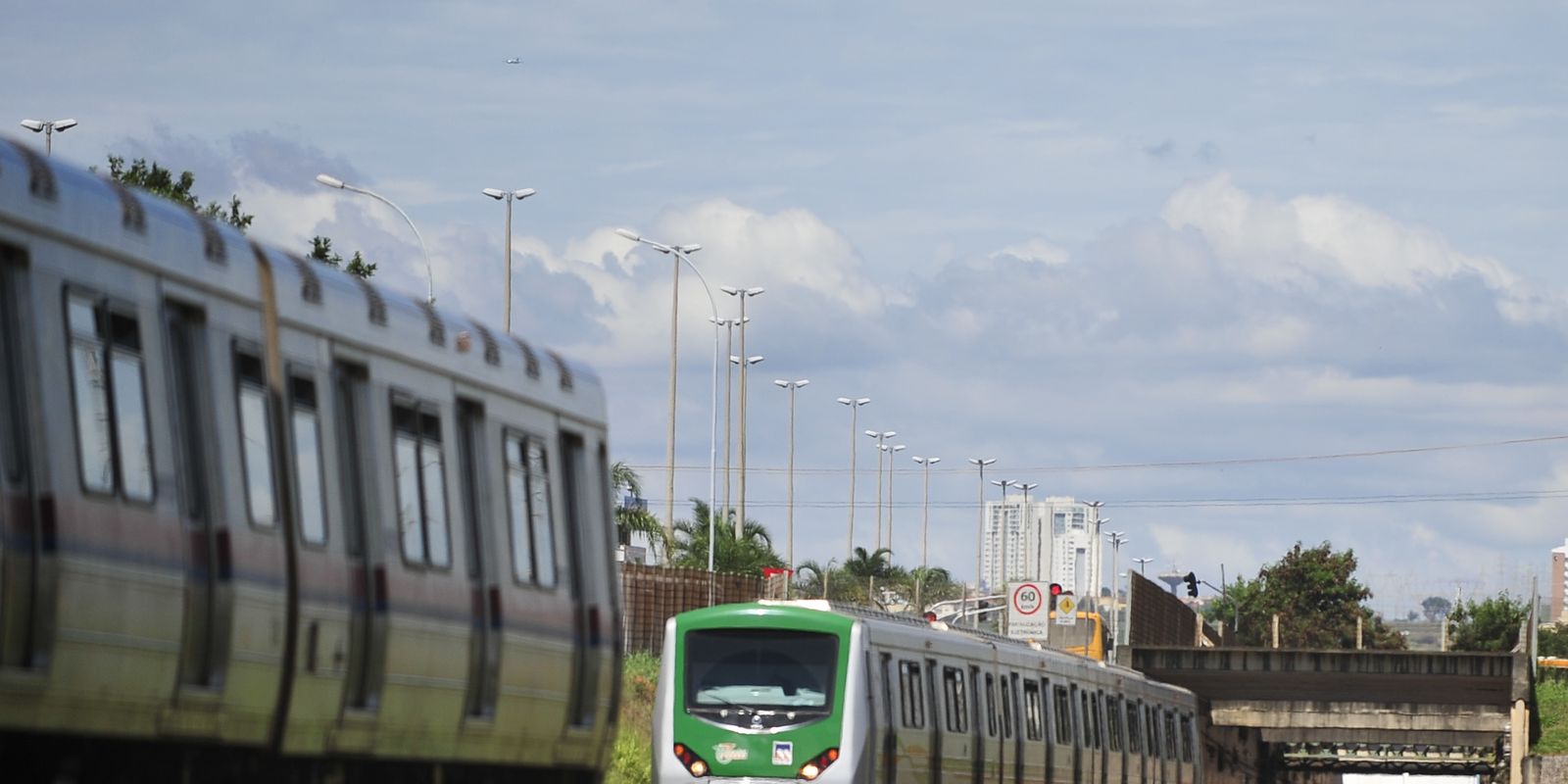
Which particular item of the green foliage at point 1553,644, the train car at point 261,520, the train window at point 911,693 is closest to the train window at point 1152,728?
the train window at point 911,693

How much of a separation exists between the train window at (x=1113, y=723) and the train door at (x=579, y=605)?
→ 24.9m

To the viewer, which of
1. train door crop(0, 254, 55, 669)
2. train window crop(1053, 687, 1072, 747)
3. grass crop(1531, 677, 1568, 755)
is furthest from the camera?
grass crop(1531, 677, 1568, 755)

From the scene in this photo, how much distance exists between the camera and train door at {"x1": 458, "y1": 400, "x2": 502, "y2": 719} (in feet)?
47.2

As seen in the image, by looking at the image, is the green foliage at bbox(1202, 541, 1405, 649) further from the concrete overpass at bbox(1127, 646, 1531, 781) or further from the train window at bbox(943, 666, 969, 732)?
the train window at bbox(943, 666, 969, 732)

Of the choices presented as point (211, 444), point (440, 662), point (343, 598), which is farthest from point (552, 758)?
point (211, 444)

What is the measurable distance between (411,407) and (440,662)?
52.7 inches

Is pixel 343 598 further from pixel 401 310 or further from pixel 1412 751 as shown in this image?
pixel 1412 751

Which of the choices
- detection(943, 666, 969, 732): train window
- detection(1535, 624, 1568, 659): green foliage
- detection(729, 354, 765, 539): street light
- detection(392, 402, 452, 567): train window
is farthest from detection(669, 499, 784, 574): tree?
detection(1535, 624, 1568, 659): green foliage

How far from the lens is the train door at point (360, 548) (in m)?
12.7

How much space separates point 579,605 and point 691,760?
985 cm

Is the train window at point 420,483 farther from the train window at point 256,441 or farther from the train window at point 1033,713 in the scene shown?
the train window at point 1033,713

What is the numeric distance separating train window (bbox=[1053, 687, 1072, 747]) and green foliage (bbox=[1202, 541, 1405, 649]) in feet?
313

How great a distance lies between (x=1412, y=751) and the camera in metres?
86.2

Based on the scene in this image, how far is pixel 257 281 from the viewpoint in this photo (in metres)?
12.2
